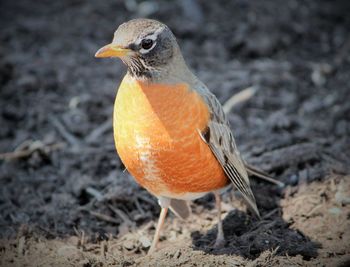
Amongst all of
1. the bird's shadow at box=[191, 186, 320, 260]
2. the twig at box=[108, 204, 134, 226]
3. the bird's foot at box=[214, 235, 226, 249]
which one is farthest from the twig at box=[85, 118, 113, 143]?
the bird's foot at box=[214, 235, 226, 249]

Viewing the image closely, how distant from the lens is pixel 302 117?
290 inches

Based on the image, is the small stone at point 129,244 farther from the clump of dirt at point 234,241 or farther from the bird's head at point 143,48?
the bird's head at point 143,48

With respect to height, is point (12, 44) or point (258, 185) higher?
point (12, 44)

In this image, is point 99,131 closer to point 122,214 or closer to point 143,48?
point 122,214

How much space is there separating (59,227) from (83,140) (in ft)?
5.94

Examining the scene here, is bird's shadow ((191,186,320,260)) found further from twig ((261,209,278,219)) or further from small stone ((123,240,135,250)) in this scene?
small stone ((123,240,135,250))

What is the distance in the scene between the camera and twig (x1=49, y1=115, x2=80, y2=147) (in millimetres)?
6867

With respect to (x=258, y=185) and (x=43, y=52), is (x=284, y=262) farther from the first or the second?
(x=43, y=52)

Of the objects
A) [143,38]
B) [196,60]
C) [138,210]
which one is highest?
[143,38]

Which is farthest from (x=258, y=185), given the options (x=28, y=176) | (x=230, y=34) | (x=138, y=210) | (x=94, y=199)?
(x=230, y=34)

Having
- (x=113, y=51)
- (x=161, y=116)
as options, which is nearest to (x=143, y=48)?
(x=113, y=51)

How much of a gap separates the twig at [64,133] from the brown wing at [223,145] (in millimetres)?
2491

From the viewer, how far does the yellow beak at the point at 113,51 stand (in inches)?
167

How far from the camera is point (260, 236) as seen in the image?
16.1 ft
